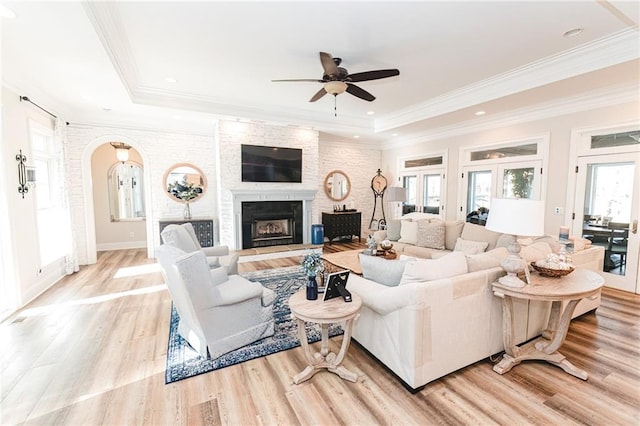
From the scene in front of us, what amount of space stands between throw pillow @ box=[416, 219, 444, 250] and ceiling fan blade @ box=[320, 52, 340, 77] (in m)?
3.10

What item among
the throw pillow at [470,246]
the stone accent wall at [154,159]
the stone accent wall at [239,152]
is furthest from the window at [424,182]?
the stone accent wall at [154,159]

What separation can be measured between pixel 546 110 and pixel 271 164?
16.8 ft

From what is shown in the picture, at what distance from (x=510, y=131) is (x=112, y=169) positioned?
8.66 meters

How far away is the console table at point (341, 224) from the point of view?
24.8ft

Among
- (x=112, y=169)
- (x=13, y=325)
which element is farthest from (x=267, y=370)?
(x=112, y=169)

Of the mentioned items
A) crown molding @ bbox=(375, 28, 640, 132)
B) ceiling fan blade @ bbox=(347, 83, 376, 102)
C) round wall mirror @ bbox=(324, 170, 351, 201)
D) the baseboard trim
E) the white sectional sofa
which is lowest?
the baseboard trim

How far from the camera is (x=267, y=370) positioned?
93.7 inches

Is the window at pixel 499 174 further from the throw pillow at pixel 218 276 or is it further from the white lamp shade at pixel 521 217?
the throw pillow at pixel 218 276

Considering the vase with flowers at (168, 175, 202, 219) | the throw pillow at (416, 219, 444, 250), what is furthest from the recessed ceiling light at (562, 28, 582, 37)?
the vase with flowers at (168, 175, 202, 219)

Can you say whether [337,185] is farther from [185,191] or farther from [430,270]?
[430,270]

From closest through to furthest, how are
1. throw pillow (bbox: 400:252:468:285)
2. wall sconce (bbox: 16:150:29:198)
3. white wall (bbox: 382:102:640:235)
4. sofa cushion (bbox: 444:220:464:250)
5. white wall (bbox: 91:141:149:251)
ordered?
throw pillow (bbox: 400:252:468:285)
wall sconce (bbox: 16:150:29:198)
white wall (bbox: 382:102:640:235)
sofa cushion (bbox: 444:220:464:250)
white wall (bbox: 91:141:149:251)

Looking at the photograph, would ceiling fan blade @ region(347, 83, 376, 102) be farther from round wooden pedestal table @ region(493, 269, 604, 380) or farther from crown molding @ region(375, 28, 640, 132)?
round wooden pedestal table @ region(493, 269, 604, 380)

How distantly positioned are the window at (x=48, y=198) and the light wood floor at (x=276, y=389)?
1927 millimetres

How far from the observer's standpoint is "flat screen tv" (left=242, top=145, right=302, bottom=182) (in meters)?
6.01
